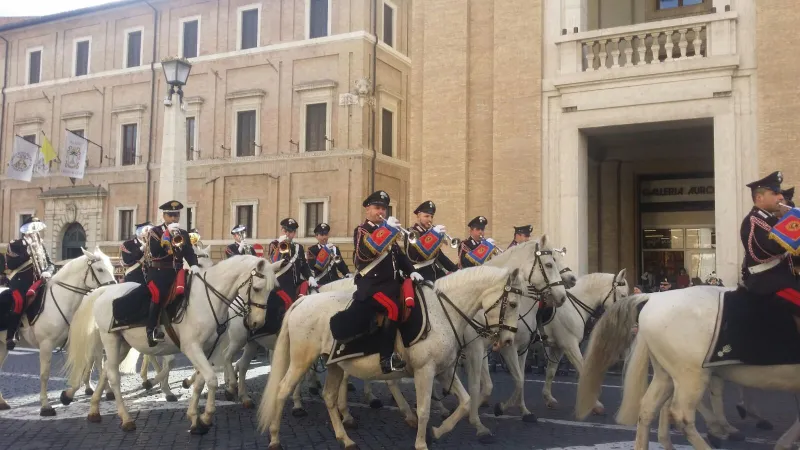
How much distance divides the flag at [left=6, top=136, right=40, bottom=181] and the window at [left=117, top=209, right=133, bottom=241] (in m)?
4.48

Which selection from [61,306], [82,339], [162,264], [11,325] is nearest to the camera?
[162,264]

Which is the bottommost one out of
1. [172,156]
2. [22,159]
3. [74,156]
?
[172,156]

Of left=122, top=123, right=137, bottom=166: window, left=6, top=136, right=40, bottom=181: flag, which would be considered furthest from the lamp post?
left=122, top=123, right=137, bottom=166: window

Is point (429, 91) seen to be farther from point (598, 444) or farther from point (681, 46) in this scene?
point (598, 444)

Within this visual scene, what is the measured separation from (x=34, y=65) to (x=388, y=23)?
19293 mm

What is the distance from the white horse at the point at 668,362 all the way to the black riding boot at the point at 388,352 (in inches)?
72.7

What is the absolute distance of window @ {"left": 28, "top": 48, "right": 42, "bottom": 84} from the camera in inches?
1475

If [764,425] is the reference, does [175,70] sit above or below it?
above

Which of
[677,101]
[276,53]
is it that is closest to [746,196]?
[677,101]

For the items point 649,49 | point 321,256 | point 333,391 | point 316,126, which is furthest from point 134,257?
point 316,126

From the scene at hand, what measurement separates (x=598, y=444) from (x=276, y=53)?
27682 mm

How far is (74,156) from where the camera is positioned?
1262 inches

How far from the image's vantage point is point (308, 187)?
31.1 metres

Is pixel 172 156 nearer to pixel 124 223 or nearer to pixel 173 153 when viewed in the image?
pixel 173 153
